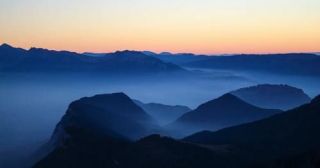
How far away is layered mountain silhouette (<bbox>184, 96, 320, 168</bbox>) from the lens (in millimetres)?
99925

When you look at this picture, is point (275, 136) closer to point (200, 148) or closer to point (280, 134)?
point (280, 134)

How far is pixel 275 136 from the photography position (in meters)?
112

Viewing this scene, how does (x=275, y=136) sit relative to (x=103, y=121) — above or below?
above

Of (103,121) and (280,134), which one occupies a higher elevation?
(280,134)

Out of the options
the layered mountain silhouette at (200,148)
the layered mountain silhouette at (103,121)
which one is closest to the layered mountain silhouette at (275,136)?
the layered mountain silhouette at (200,148)

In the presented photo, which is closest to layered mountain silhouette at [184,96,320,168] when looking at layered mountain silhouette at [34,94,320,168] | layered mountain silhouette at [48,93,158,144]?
layered mountain silhouette at [34,94,320,168]

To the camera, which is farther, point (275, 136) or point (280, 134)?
point (280, 134)

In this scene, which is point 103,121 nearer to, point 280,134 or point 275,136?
point 275,136

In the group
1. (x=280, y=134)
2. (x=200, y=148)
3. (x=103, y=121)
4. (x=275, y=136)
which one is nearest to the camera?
(x=200, y=148)

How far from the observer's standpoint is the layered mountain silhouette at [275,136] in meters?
99.9

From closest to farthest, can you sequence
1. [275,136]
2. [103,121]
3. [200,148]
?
[200,148] < [275,136] < [103,121]

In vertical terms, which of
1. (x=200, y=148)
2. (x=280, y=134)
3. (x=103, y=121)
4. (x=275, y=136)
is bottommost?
(x=103, y=121)

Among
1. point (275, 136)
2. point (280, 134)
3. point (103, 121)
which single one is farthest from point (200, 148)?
point (103, 121)

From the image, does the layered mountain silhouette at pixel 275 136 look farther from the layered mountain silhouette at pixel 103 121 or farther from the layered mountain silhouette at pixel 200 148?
the layered mountain silhouette at pixel 103 121
